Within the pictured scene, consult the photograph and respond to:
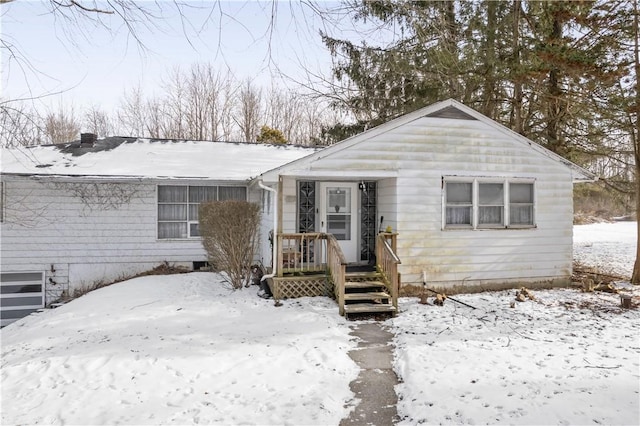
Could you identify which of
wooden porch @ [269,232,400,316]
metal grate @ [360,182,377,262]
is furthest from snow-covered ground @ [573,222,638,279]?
wooden porch @ [269,232,400,316]

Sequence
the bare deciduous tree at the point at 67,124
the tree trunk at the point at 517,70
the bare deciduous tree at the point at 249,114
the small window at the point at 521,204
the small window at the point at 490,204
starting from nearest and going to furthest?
the small window at the point at 490,204, the small window at the point at 521,204, the tree trunk at the point at 517,70, the bare deciduous tree at the point at 67,124, the bare deciduous tree at the point at 249,114

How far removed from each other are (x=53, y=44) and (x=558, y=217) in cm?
1081

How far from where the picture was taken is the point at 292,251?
368 inches

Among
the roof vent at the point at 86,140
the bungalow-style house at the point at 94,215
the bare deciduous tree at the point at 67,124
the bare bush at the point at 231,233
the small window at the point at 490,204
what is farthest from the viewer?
the bare deciduous tree at the point at 67,124

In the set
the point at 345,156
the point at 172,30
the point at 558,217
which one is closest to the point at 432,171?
the point at 345,156

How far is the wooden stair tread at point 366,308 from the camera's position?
7375mm

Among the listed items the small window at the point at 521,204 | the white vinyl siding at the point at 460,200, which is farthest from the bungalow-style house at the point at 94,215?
the small window at the point at 521,204

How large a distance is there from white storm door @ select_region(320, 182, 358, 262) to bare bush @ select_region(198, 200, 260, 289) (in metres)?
1.76

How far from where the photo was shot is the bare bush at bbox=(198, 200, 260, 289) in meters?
8.95

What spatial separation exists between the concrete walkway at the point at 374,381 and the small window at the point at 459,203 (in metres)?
3.91

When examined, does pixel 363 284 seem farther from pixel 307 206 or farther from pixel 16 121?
pixel 16 121

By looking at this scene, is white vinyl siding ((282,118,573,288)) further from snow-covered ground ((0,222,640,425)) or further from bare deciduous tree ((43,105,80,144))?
bare deciduous tree ((43,105,80,144))

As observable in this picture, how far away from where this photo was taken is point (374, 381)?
484 centimetres

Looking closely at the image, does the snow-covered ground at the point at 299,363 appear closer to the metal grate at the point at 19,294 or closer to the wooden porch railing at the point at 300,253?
the wooden porch railing at the point at 300,253
